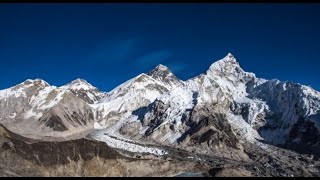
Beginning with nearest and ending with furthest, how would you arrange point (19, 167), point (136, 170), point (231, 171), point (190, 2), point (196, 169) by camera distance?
1. point (190, 2)
2. point (19, 167)
3. point (136, 170)
4. point (231, 171)
5. point (196, 169)

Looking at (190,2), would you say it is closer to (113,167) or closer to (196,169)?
(113,167)

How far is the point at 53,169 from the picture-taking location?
421 feet

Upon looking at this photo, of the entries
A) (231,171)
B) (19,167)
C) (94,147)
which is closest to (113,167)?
(94,147)

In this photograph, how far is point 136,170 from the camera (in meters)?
160

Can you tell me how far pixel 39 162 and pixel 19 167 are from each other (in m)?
6.28

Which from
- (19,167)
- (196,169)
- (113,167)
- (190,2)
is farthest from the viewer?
(196,169)

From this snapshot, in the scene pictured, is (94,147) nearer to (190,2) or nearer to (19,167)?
(19,167)

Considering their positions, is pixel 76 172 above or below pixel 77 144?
below

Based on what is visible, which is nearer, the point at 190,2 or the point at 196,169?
the point at 190,2

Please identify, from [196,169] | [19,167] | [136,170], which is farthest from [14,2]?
[196,169]

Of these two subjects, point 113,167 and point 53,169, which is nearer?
point 53,169

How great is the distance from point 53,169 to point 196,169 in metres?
70.6

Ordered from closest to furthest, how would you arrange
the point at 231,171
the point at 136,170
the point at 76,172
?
the point at 76,172
the point at 136,170
the point at 231,171

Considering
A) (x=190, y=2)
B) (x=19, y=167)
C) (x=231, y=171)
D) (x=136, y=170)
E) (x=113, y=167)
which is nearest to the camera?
(x=190, y=2)
